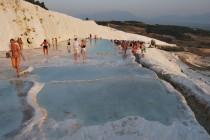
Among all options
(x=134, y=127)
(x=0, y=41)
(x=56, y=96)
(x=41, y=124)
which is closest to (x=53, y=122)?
(x=41, y=124)

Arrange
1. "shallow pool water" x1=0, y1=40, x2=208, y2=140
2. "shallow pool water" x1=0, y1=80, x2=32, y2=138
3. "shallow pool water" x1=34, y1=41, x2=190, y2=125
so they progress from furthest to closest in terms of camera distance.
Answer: "shallow pool water" x1=34, y1=41, x2=190, y2=125, "shallow pool water" x1=0, y1=80, x2=32, y2=138, "shallow pool water" x1=0, y1=40, x2=208, y2=140

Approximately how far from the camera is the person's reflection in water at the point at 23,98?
13669mm

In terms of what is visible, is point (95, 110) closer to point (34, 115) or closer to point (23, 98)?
point (34, 115)

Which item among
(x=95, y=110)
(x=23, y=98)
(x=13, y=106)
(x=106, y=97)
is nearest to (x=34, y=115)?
(x=13, y=106)

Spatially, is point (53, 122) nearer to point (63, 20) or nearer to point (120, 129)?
point (120, 129)

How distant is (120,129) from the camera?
1203cm

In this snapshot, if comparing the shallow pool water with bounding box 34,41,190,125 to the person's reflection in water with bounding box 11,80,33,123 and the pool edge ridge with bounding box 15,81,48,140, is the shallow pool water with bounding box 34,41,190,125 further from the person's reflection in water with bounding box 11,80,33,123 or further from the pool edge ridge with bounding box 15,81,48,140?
the person's reflection in water with bounding box 11,80,33,123

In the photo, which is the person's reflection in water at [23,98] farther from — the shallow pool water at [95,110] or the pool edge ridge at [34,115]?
the pool edge ridge at [34,115]

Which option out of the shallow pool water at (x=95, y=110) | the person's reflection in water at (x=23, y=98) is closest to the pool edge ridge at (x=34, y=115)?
the shallow pool water at (x=95, y=110)

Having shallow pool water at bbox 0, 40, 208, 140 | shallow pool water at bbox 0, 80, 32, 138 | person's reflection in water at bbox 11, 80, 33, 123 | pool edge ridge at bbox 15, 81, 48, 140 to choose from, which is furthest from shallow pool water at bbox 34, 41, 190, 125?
shallow pool water at bbox 0, 80, 32, 138

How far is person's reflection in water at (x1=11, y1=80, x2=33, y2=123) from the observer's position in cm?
1367

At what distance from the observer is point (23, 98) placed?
53.6ft

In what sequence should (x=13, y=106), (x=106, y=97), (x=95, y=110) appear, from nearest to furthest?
(x=95, y=110) < (x=13, y=106) < (x=106, y=97)

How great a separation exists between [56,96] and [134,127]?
530 centimetres
